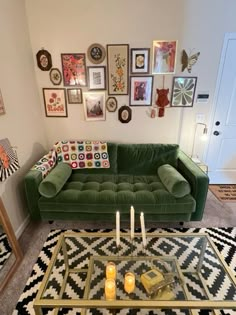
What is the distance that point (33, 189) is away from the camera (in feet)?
6.43

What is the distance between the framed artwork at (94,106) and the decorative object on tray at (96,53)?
0.40 meters

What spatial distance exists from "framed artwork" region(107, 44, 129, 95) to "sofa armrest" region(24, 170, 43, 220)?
1.42m

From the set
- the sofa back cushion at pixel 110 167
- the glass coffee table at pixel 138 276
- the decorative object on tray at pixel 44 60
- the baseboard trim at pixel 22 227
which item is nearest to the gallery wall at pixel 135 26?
the decorative object on tray at pixel 44 60

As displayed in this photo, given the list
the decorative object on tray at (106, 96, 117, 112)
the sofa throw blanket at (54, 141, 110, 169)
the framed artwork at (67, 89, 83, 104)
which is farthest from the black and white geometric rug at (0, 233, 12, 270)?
the decorative object on tray at (106, 96, 117, 112)

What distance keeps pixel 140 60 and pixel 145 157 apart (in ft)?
4.05

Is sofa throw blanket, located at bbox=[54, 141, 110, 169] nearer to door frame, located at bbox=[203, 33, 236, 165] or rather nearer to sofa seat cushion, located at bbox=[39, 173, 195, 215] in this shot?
sofa seat cushion, located at bbox=[39, 173, 195, 215]

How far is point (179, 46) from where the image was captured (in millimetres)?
2381

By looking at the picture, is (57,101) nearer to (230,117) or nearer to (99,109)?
(99,109)

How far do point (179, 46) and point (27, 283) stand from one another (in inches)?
116

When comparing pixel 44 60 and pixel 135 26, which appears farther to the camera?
pixel 44 60

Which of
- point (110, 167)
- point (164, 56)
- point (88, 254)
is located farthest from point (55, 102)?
point (88, 254)

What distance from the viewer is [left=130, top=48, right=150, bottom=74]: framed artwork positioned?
240 cm

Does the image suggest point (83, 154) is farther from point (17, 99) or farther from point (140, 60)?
point (140, 60)

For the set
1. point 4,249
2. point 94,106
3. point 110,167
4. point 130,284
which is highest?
point 94,106
